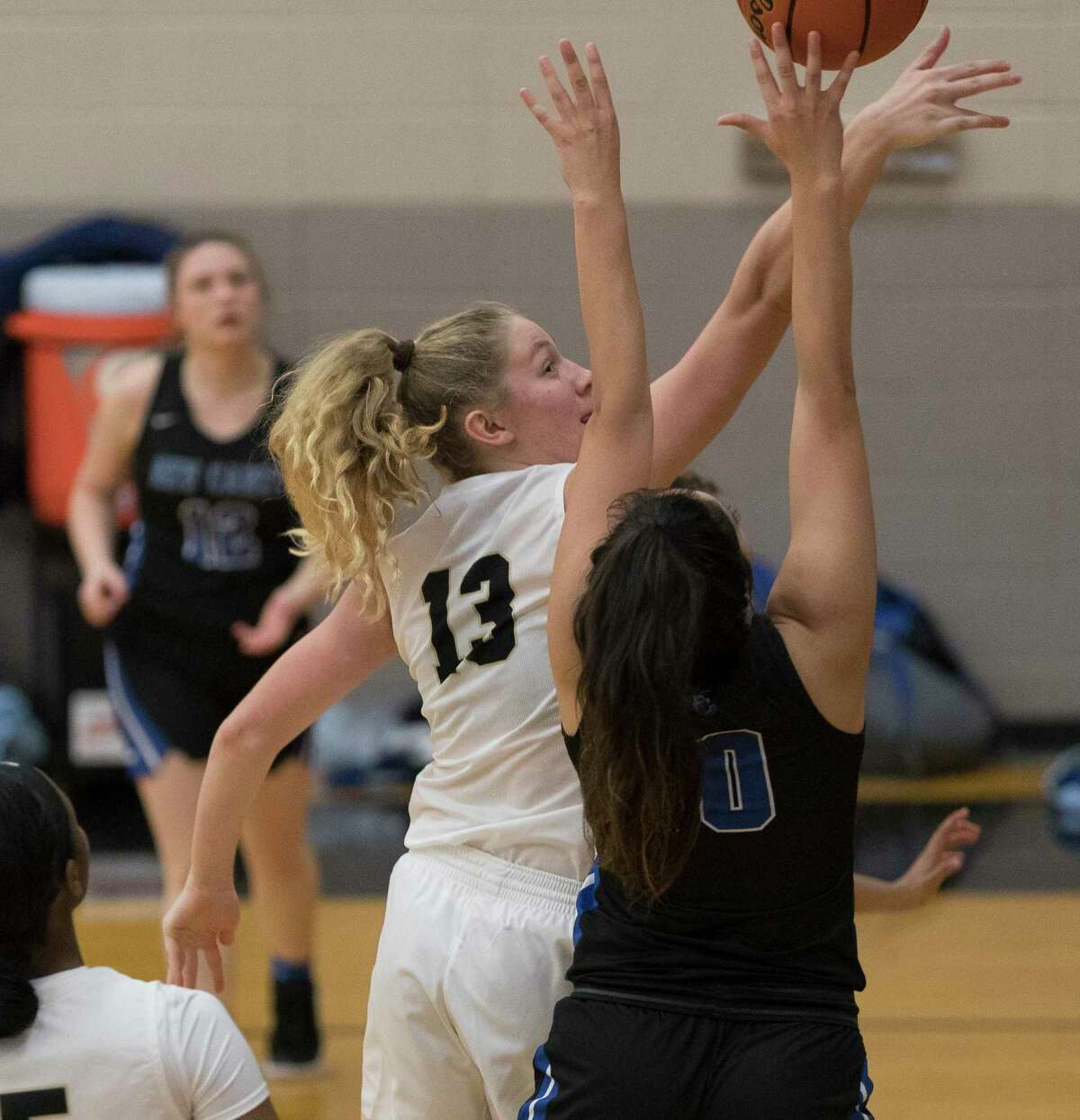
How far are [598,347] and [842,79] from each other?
0.36 metres

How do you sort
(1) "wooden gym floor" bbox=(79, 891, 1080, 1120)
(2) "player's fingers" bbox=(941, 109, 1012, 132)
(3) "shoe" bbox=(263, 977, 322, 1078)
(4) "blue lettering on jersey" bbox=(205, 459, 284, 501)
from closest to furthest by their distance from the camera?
(2) "player's fingers" bbox=(941, 109, 1012, 132)
(1) "wooden gym floor" bbox=(79, 891, 1080, 1120)
(3) "shoe" bbox=(263, 977, 322, 1078)
(4) "blue lettering on jersey" bbox=(205, 459, 284, 501)

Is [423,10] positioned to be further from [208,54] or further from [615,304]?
[615,304]

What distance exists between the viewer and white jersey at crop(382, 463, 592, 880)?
76.1 inches

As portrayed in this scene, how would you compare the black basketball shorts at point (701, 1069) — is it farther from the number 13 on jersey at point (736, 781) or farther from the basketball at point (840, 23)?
the basketball at point (840, 23)

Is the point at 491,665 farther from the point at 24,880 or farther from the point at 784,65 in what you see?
the point at 784,65

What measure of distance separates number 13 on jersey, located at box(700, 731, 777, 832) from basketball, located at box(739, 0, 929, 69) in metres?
0.81

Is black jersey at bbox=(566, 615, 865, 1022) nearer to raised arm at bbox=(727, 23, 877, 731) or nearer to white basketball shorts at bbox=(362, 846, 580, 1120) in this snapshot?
raised arm at bbox=(727, 23, 877, 731)

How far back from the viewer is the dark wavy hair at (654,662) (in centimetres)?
156

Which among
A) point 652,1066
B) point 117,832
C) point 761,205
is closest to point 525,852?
point 652,1066

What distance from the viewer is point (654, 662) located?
61.4 inches

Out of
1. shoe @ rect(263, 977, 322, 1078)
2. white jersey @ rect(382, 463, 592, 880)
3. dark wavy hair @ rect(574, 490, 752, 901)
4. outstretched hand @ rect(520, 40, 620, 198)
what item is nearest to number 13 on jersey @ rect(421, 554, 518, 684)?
white jersey @ rect(382, 463, 592, 880)

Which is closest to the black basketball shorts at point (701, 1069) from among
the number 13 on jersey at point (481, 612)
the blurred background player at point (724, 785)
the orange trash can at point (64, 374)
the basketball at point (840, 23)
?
the blurred background player at point (724, 785)

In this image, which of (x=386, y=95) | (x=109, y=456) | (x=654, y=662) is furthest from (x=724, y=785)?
(x=386, y=95)

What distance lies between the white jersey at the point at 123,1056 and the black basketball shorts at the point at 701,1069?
0.34m
